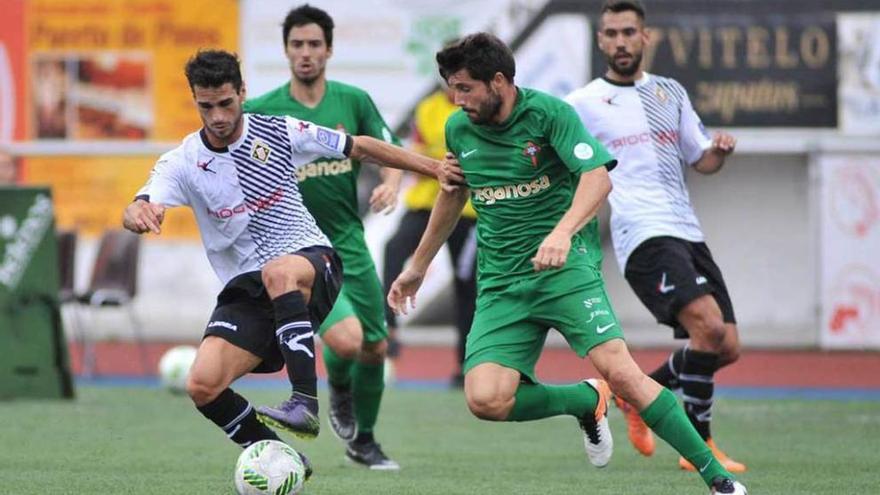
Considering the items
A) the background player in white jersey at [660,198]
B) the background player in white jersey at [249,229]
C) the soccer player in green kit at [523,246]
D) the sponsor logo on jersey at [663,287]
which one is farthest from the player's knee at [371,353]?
the soccer player in green kit at [523,246]

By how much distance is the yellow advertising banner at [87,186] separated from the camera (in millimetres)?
19562

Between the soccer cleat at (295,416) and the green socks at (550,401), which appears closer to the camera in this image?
the soccer cleat at (295,416)

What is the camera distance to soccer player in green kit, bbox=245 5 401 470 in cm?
918

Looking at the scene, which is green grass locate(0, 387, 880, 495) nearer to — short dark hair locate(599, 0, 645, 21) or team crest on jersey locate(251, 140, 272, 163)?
team crest on jersey locate(251, 140, 272, 163)

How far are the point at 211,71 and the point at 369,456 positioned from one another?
2753 mm

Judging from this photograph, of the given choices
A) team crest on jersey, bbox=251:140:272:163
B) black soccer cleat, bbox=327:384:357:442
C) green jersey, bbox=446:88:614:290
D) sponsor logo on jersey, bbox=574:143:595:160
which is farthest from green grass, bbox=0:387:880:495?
sponsor logo on jersey, bbox=574:143:595:160

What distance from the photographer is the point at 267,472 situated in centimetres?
705

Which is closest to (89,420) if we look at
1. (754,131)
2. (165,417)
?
(165,417)

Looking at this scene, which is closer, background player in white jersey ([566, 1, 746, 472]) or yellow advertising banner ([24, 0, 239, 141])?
background player in white jersey ([566, 1, 746, 472])

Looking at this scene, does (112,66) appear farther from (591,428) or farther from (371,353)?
(591,428)

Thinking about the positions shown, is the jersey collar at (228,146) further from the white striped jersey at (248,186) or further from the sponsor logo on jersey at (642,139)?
the sponsor logo on jersey at (642,139)

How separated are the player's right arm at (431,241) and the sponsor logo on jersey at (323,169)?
1.66 meters

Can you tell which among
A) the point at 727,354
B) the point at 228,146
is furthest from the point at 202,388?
the point at 727,354

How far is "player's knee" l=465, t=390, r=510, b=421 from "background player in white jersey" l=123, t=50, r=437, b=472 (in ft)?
2.14
